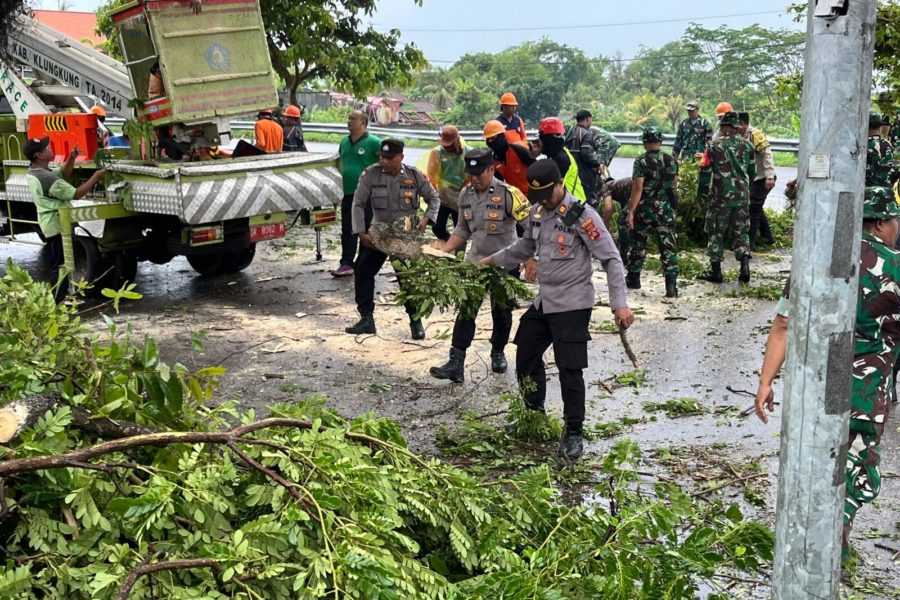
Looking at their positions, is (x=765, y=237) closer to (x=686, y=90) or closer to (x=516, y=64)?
(x=686, y=90)

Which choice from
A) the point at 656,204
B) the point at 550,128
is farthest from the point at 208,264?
the point at 656,204

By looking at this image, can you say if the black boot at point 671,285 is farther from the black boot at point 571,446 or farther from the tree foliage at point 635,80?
the tree foliage at point 635,80

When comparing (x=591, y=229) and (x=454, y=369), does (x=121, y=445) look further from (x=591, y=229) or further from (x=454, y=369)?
(x=454, y=369)

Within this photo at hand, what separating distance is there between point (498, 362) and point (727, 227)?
14.0ft

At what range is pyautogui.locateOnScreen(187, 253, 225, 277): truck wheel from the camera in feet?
37.3

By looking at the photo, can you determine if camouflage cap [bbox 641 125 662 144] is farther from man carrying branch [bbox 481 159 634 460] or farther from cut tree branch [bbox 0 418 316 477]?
cut tree branch [bbox 0 418 316 477]

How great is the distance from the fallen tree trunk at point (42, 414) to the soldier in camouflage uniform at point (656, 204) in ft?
24.2

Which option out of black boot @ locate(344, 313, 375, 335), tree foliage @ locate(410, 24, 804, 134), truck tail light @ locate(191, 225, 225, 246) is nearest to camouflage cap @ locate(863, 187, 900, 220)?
black boot @ locate(344, 313, 375, 335)

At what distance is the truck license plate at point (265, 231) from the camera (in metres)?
10.0

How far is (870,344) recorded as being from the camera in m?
4.52

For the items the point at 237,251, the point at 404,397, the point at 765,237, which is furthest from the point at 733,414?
the point at 765,237

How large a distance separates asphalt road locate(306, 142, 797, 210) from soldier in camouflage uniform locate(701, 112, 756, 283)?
20.0ft

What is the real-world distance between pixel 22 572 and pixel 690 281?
920 cm

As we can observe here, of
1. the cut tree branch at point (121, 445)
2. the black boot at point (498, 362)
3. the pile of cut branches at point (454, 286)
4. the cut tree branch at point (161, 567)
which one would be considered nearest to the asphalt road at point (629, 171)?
the black boot at point (498, 362)
